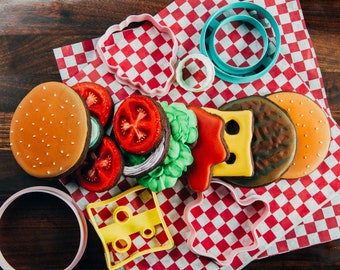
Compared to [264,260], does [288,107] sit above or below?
above

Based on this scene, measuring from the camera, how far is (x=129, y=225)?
6.19 ft

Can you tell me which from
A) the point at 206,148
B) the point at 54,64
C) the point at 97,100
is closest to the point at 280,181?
the point at 206,148

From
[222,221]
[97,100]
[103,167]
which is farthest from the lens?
[222,221]

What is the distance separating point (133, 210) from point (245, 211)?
507 millimetres

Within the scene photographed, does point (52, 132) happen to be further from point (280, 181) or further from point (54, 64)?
A: point (280, 181)

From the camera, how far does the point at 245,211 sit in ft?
6.42

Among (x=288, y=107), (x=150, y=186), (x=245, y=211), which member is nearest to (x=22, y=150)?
(x=150, y=186)

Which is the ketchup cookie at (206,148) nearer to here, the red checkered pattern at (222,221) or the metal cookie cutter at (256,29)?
the red checkered pattern at (222,221)

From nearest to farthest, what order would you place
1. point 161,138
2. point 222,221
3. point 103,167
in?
point 161,138, point 103,167, point 222,221

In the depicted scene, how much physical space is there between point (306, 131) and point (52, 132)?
1094mm

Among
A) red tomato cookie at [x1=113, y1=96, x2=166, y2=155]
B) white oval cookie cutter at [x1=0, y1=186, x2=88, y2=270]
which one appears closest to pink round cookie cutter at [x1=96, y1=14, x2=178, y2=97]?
red tomato cookie at [x1=113, y1=96, x2=166, y2=155]

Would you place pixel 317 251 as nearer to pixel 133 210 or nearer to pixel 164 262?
pixel 164 262

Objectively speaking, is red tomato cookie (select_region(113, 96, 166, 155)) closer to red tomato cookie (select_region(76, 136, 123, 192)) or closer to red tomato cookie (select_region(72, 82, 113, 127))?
red tomato cookie (select_region(76, 136, 123, 192))

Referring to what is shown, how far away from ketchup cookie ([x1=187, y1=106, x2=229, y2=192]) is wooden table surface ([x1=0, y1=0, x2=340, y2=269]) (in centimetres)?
54
